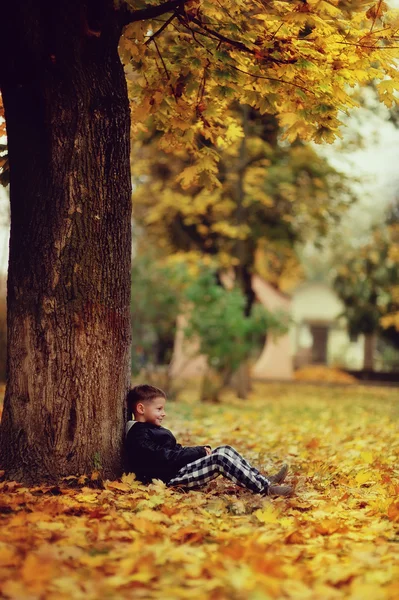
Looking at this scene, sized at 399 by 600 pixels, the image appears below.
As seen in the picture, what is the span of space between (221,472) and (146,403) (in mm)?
779

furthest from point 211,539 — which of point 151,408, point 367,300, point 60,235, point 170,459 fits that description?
point 367,300

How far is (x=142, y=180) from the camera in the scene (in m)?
22.5

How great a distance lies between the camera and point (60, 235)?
5.25m

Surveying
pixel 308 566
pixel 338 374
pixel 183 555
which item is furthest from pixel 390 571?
pixel 338 374

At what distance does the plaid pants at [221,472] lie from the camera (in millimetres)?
5328

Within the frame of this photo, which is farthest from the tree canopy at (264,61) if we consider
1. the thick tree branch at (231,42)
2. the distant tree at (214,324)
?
the distant tree at (214,324)

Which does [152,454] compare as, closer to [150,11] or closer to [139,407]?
[139,407]

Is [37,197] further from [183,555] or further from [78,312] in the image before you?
[183,555]

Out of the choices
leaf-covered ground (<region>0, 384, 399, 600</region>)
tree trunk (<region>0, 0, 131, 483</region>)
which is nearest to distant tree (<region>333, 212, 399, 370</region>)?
leaf-covered ground (<region>0, 384, 399, 600</region>)

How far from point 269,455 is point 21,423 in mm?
3032

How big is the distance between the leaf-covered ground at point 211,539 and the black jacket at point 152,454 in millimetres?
180

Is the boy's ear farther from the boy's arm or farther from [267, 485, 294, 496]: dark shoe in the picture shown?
[267, 485, 294, 496]: dark shoe

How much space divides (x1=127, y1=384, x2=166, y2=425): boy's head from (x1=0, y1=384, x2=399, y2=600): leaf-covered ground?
49 centimetres

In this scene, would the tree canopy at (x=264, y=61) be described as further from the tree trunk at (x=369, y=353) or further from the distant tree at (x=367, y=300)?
the tree trunk at (x=369, y=353)
